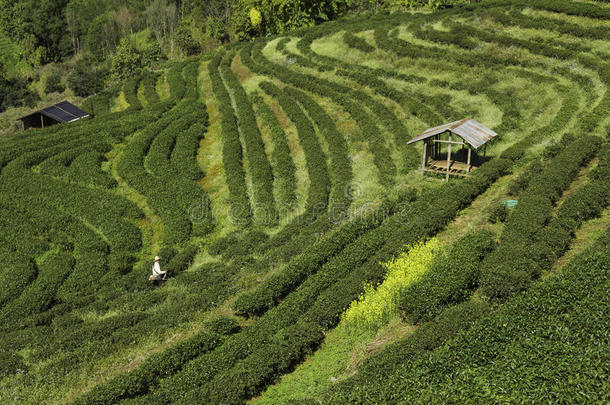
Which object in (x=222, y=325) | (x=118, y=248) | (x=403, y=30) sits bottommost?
(x=118, y=248)

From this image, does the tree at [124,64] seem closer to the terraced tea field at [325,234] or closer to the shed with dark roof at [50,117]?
the shed with dark roof at [50,117]

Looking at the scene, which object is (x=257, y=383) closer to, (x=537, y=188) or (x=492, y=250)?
(x=492, y=250)

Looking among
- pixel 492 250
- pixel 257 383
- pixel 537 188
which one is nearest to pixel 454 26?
pixel 537 188

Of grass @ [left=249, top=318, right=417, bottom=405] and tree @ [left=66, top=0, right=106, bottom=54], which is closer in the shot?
grass @ [left=249, top=318, right=417, bottom=405]

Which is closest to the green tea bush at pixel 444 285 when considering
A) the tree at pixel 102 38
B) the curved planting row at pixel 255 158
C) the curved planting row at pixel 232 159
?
the curved planting row at pixel 255 158

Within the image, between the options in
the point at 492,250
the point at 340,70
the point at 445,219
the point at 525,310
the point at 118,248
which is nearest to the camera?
the point at 525,310

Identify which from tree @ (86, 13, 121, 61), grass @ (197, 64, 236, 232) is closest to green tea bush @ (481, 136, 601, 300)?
grass @ (197, 64, 236, 232)

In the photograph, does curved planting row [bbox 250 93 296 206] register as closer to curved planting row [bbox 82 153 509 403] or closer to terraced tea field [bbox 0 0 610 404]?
terraced tea field [bbox 0 0 610 404]

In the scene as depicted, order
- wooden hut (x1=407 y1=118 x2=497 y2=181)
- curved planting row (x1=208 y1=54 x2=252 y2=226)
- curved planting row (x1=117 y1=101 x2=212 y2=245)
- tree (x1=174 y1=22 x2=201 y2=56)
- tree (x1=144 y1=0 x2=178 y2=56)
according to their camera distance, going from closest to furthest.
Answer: wooden hut (x1=407 y1=118 x2=497 y2=181) → curved planting row (x1=117 y1=101 x2=212 y2=245) → curved planting row (x1=208 y1=54 x2=252 y2=226) → tree (x1=174 y1=22 x2=201 y2=56) → tree (x1=144 y1=0 x2=178 y2=56)
